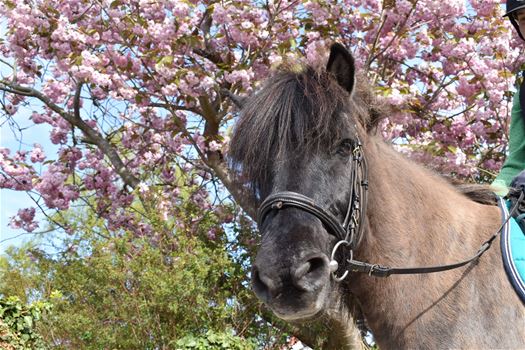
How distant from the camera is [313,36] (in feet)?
21.1

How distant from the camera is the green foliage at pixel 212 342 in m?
5.69

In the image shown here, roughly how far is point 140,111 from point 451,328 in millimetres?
5426

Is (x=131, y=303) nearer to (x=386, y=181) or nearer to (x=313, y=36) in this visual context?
(x=313, y=36)

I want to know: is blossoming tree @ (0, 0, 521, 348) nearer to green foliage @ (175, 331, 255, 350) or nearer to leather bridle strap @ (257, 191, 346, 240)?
green foliage @ (175, 331, 255, 350)

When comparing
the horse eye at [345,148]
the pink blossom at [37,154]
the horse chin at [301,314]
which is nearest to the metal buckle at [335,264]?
the horse chin at [301,314]

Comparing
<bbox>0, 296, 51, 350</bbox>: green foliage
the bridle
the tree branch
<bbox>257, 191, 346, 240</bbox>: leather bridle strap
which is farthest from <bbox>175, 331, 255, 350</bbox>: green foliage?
<bbox>257, 191, 346, 240</bbox>: leather bridle strap

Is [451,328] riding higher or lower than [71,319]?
lower

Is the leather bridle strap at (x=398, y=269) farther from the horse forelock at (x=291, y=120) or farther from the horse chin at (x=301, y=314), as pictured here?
the horse forelock at (x=291, y=120)

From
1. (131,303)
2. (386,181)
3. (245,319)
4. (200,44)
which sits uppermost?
(200,44)

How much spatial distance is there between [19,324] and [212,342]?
6.82 ft

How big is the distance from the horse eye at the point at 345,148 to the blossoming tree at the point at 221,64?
3.18 m

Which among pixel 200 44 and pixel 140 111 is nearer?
pixel 200 44

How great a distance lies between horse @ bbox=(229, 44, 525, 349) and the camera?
7.02 ft

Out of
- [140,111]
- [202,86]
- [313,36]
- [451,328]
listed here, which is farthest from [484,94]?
[451,328]
